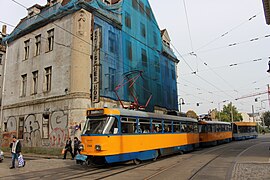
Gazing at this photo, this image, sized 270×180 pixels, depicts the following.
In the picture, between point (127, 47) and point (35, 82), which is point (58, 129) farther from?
point (127, 47)

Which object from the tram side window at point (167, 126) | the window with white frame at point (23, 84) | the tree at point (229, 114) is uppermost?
the window with white frame at point (23, 84)

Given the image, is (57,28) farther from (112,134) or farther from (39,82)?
(112,134)

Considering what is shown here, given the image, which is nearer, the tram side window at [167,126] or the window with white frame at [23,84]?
the tram side window at [167,126]

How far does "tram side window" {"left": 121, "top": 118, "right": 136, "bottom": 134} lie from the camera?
12609 millimetres


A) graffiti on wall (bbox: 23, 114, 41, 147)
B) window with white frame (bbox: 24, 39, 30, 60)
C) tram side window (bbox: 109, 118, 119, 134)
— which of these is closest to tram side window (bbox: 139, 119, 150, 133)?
tram side window (bbox: 109, 118, 119, 134)

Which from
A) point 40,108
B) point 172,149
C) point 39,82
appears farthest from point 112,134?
point 39,82

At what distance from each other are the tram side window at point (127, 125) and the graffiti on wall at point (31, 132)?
12.1 metres

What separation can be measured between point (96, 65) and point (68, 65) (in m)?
2.37

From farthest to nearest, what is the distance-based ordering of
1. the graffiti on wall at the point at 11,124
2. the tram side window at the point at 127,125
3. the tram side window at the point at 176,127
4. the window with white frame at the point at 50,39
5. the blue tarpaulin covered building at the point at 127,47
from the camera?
the graffiti on wall at the point at 11,124, the window with white frame at the point at 50,39, the blue tarpaulin covered building at the point at 127,47, the tram side window at the point at 176,127, the tram side window at the point at 127,125

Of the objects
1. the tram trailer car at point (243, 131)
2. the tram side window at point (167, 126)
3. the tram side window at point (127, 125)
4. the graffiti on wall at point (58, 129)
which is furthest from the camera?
the tram trailer car at point (243, 131)

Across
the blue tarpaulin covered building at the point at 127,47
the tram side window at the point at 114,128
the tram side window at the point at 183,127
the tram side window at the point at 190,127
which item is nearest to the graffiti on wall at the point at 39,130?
the blue tarpaulin covered building at the point at 127,47

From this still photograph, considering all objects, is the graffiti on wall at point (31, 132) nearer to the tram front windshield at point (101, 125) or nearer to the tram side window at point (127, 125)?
the tram front windshield at point (101, 125)

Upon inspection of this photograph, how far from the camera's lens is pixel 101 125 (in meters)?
12.1

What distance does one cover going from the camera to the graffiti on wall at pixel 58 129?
20.2 m
